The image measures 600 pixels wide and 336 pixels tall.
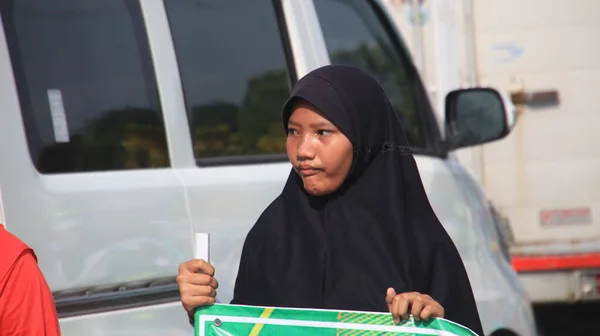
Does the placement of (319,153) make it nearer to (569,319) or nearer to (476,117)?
(476,117)

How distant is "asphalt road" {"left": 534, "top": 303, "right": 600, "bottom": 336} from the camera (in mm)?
8992

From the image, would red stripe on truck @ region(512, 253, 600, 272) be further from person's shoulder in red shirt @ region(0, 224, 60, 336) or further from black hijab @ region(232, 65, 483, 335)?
person's shoulder in red shirt @ region(0, 224, 60, 336)

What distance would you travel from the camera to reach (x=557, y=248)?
27.1 feet

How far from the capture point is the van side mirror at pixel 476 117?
15.8ft

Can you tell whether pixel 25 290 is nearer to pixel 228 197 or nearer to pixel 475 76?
pixel 228 197

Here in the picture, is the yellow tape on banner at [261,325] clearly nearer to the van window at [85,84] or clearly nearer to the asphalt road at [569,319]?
the van window at [85,84]

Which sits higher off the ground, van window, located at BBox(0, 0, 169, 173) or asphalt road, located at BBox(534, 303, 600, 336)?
van window, located at BBox(0, 0, 169, 173)

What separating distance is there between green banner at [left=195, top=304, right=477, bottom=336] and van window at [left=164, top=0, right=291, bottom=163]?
96 cm

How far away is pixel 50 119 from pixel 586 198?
5.89 meters

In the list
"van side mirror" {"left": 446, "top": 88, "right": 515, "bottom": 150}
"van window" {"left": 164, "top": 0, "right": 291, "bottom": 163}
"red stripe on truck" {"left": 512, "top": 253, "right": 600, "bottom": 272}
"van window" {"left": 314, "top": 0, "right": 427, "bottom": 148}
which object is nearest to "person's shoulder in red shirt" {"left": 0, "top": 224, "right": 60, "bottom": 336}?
"van window" {"left": 164, "top": 0, "right": 291, "bottom": 163}

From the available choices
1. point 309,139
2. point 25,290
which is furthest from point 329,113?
point 25,290

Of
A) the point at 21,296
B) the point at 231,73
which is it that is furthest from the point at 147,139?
the point at 21,296

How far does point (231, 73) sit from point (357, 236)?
1.26 metres

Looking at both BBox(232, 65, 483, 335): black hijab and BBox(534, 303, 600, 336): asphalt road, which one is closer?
BBox(232, 65, 483, 335): black hijab
